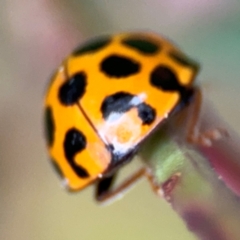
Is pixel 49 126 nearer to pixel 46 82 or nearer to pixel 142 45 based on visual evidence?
pixel 142 45

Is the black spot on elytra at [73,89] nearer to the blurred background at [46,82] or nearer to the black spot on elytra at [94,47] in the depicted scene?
the black spot on elytra at [94,47]

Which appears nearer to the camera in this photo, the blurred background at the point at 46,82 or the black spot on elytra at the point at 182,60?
the black spot on elytra at the point at 182,60

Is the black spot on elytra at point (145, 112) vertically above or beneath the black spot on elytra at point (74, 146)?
beneath

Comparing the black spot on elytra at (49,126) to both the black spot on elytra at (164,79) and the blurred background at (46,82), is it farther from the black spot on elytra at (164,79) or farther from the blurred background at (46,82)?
the blurred background at (46,82)

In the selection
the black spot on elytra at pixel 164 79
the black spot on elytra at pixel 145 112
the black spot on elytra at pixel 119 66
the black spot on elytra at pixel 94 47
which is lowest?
the black spot on elytra at pixel 145 112

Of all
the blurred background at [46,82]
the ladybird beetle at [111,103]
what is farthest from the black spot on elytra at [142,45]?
the blurred background at [46,82]

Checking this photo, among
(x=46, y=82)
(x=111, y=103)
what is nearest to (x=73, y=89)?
(x=111, y=103)

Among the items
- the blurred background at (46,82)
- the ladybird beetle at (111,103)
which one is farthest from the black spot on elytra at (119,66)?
the blurred background at (46,82)
